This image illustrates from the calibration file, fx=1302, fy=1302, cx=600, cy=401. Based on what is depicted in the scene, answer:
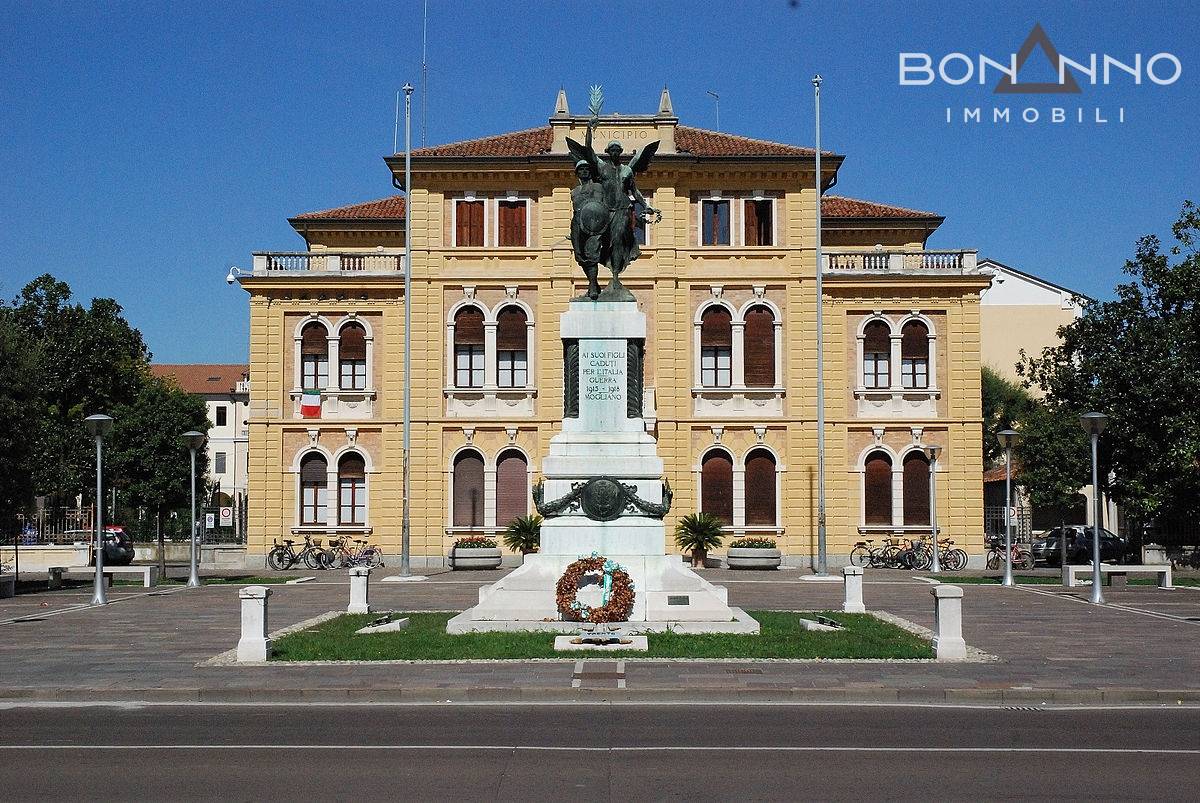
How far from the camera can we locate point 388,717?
12.7 meters

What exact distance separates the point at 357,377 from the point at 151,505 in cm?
2705

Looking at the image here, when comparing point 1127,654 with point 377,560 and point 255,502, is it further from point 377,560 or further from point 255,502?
point 255,502

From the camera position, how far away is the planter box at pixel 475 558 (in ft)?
134

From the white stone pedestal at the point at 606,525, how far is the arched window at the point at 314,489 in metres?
25.9

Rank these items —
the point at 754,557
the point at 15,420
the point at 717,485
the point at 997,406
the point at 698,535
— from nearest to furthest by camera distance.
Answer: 1. the point at 15,420
2. the point at 754,557
3. the point at 698,535
4. the point at 717,485
5. the point at 997,406

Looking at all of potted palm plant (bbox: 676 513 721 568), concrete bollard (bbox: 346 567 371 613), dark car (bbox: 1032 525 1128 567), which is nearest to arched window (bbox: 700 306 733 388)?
potted palm plant (bbox: 676 513 721 568)

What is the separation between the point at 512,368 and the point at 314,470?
7750mm

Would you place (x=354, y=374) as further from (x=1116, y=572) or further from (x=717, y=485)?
(x=1116, y=572)

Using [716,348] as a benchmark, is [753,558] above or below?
below

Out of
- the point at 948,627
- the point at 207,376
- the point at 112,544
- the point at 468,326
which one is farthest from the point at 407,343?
the point at 207,376

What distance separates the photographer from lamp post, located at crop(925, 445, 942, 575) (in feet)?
134

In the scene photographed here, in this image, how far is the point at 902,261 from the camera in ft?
148

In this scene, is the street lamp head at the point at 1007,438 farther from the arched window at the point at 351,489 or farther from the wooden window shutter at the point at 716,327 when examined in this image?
the arched window at the point at 351,489

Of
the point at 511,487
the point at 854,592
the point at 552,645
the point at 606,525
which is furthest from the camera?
the point at 511,487
